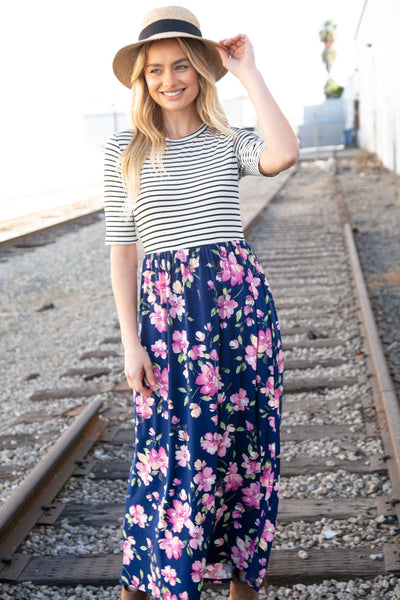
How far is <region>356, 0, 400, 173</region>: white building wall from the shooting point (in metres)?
19.0

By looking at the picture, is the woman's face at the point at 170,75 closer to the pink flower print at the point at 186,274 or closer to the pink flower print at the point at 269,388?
the pink flower print at the point at 186,274

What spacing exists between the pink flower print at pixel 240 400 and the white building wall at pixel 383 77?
1768 cm

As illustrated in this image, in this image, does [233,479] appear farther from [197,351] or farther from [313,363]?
[313,363]

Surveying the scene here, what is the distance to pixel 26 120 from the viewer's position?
2184cm

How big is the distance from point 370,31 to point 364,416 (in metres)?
27.6

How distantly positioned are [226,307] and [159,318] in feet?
0.67

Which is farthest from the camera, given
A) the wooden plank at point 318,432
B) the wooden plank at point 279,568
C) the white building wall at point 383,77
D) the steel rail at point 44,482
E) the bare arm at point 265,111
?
the white building wall at point 383,77

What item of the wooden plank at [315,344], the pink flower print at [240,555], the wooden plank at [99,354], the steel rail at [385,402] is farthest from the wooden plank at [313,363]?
the pink flower print at [240,555]

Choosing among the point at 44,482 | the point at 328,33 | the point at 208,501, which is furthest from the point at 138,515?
the point at 328,33

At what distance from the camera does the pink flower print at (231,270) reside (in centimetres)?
199

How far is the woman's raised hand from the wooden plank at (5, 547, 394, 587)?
103 centimetres

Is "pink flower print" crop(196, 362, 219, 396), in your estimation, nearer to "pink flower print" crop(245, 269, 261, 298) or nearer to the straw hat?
"pink flower print" crop(245, 269, 261, 298)

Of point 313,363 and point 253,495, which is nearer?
point 253,495

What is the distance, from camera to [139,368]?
2.01m
